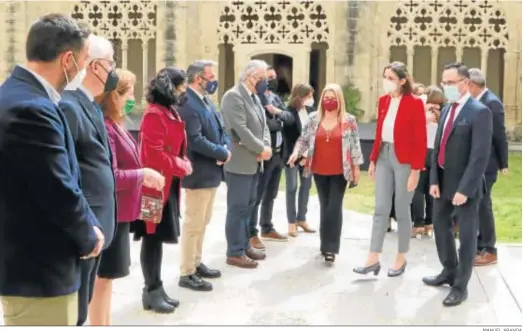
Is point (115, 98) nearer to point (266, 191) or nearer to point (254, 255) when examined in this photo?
point (254, 255)

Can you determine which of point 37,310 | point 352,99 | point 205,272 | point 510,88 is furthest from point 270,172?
point 510,88

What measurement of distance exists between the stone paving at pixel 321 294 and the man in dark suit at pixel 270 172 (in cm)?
26

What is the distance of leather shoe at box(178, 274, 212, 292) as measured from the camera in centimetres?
557

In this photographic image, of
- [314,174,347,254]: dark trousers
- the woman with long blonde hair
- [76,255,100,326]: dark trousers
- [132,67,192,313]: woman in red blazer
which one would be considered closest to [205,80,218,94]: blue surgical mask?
[132,67,192,313]: woman in red blazer

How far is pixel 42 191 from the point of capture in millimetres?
2643

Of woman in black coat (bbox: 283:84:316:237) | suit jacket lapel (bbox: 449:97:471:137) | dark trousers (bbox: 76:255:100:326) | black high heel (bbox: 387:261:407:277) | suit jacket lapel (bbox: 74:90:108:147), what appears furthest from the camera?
woman in black coat (bbox: 283:84:316:237)

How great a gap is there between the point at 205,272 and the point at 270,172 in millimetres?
1497

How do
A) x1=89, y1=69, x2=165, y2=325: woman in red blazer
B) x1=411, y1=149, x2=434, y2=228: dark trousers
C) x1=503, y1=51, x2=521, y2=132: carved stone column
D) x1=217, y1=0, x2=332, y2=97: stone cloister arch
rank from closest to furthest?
x1=89, y1=69, x2=165, y2=325: woman in red blazer, x1=411, y1=149, x2=434, y2=228: dark trousers, x1=503, y1=51, x2=521, y2=132: carved stone column, x1=217, y1=0, x2=332, y2=97: stone cloister arch

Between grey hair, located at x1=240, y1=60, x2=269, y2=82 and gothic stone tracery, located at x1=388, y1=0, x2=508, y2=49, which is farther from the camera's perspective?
gothic stone tracery, located at x1=388, y1=0, x2=508, y2=49

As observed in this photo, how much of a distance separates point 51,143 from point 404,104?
148 inches

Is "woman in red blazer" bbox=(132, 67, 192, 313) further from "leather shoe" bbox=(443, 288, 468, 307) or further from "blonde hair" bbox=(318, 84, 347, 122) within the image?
"leather shoe" bbox=(443, 288, 468, 307)

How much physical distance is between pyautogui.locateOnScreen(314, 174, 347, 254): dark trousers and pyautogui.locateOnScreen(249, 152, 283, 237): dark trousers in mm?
674

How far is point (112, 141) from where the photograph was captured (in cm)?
408

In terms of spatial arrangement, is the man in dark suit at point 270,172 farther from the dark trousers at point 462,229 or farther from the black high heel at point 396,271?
the dark trousers at point 462,229
